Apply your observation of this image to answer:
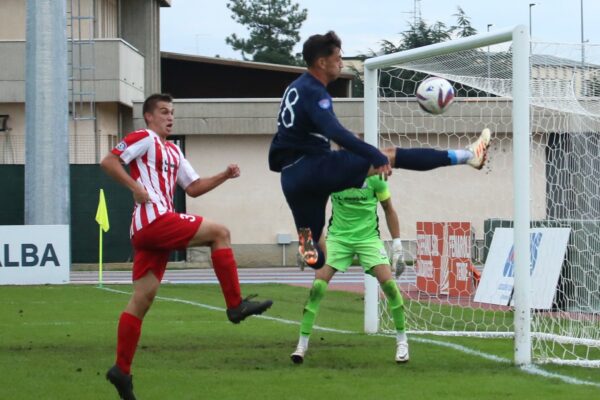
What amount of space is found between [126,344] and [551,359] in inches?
160

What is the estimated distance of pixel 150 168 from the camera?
920 cm

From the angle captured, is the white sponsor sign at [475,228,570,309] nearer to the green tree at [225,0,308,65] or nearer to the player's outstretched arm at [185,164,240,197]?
the player's outstretched arm at [185,164,240,197]

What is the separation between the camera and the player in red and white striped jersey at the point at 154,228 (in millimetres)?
8992

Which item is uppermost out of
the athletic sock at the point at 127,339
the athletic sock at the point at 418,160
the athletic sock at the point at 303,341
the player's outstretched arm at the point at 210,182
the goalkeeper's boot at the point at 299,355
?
the athletic sock at the point at 418,160

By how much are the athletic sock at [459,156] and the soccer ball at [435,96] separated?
0.82m

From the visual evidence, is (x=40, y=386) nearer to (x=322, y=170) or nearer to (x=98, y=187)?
(x=322, y=170)

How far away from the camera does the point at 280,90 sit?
153 ft

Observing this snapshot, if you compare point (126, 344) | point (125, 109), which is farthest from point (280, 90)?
point (126, 344)

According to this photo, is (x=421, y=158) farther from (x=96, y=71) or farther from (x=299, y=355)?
(x=96, y=71)

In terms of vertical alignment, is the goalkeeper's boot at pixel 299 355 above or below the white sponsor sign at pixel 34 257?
below

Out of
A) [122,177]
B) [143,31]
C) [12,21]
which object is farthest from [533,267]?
[143,31]

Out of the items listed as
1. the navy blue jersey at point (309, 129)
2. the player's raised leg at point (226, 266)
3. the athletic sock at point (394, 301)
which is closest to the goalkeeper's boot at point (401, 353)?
the athletic sock at point (394, 301)

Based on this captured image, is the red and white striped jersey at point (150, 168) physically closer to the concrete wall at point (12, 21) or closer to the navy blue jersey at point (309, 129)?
the navy blue jersey at point (309, 129)

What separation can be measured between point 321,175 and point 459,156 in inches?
44.4
